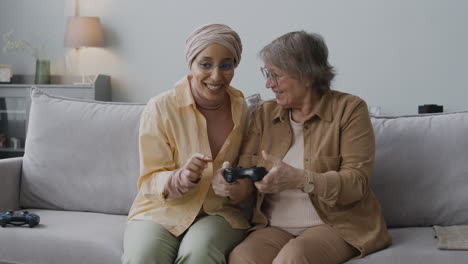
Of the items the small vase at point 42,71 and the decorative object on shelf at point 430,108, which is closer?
the decorative object on shelf at point 430,108

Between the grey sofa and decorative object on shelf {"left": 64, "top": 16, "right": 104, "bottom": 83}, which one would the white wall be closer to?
decorative object on shelf {"left": 64, "top": 16, "right": 104, "bottom": 83}

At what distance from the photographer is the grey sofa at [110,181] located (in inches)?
81.5

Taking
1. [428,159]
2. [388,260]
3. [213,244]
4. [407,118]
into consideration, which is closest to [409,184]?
[428,159]

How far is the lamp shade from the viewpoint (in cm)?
475

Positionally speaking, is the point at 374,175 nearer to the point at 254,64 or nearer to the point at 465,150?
the point at 465,150

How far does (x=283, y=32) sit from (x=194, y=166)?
2.86m

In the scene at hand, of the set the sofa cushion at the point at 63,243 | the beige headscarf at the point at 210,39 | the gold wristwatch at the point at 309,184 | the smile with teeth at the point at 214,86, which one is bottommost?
the sofa cushion at the point at 63,243

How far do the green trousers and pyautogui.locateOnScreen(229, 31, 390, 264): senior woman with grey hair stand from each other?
0.18 feet

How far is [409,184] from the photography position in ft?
7.22

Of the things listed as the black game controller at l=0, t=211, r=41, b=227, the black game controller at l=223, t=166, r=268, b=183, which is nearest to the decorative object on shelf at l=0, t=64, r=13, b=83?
the black game controller at l=0, t=211, r=41, b=227

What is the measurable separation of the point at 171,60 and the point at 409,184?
2937 millimetres

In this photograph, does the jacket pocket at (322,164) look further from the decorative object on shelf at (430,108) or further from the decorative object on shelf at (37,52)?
the decorative object on shelf at (37,52)

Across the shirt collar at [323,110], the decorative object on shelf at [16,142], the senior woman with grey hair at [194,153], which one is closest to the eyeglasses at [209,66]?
the senior woman with grey hair at [194,153]

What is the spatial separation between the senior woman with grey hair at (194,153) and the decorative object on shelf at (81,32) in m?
2.88
